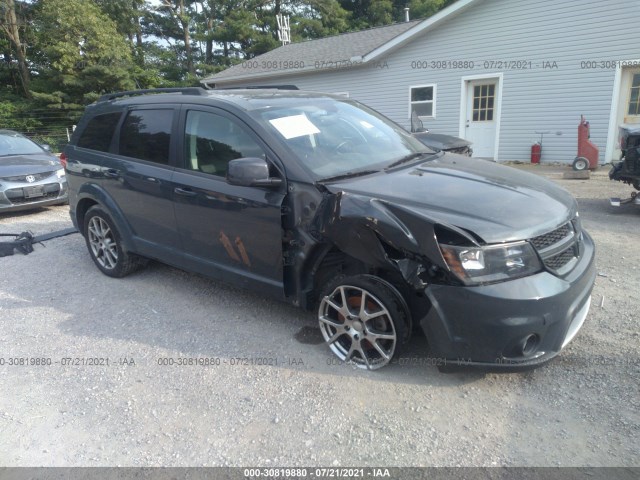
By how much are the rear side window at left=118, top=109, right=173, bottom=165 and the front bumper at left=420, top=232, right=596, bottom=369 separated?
2.69 meters

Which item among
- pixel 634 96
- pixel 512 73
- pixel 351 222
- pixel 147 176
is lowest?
pixel 351 222

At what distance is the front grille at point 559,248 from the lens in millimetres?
2672

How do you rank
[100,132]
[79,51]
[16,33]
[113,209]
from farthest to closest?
1. [16,33]
2. [79,51]
3. [100,132]
4. [113,209]

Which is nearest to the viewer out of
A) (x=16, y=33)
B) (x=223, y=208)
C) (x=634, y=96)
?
(x=223, y=208)

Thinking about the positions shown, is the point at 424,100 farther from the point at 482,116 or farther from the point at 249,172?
Result: the point at 249,172

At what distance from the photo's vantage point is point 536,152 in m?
12.1

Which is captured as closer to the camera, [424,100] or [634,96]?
[634,96]

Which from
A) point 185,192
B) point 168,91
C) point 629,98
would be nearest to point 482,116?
point 629,98

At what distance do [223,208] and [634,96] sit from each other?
36.8 ft

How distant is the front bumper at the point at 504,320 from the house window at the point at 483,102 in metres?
11.3

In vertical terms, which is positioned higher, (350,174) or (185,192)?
(350,174)

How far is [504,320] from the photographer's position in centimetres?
249

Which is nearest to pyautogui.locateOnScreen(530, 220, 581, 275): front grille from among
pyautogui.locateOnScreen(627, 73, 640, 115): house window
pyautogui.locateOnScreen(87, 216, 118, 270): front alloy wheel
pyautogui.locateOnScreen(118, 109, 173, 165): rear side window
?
pyautogui.locateOnScreen(118, 109, 173, 165): rear side window

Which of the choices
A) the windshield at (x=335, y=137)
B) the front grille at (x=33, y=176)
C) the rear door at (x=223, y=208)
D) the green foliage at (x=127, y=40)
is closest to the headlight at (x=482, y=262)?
the windshield at (x=335, y=137)
